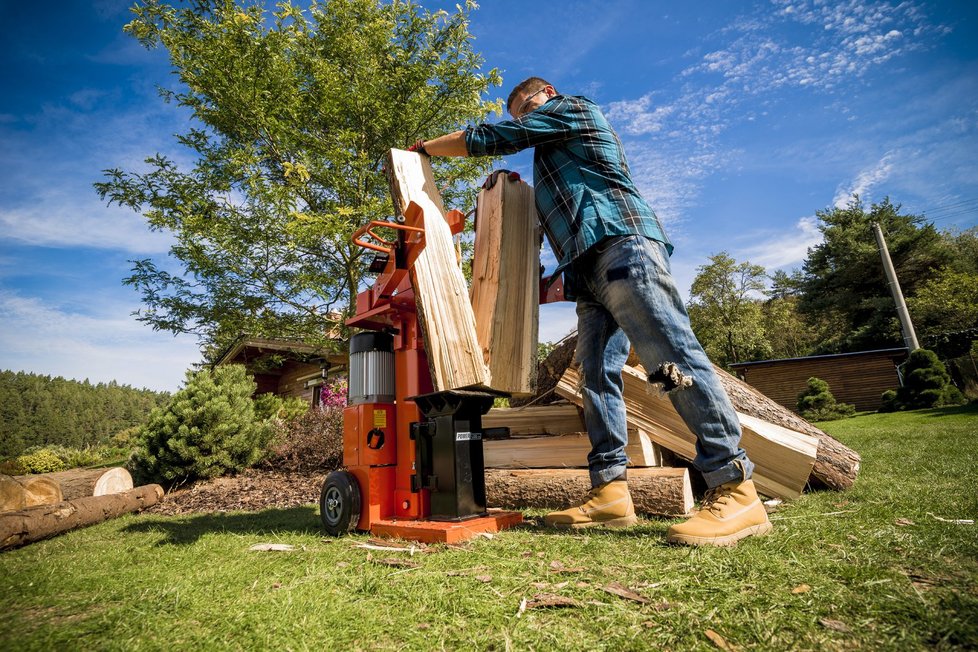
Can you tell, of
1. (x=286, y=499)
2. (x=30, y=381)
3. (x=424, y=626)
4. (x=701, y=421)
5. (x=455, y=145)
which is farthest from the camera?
(x=30, y=381)

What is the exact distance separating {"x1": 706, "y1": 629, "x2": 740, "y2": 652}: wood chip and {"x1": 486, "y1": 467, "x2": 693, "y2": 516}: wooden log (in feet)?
4.87

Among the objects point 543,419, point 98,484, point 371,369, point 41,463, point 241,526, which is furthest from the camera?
point 41,463

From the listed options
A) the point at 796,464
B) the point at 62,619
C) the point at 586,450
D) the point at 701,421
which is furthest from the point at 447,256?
the point at 796,464

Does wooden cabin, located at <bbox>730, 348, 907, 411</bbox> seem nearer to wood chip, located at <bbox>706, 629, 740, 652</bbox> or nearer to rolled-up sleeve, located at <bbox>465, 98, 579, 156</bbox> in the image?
rolled-up sleeve, located at <bbox>465, 98, 579, 156</bbox>

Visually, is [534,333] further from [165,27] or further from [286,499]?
[165,27]

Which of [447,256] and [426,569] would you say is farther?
[447,256]

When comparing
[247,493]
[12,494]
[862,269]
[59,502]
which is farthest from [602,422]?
[862,269]

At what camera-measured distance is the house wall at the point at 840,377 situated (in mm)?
20203

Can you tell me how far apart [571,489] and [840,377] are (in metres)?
Answer: 23.7

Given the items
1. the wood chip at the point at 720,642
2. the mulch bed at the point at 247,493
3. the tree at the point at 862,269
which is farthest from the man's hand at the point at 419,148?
the tree at the point at 862,269

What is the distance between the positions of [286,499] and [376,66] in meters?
7.42

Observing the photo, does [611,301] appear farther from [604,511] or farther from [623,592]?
[623,592]

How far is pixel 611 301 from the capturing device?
Result: 204 cm

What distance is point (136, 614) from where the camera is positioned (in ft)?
4.31
